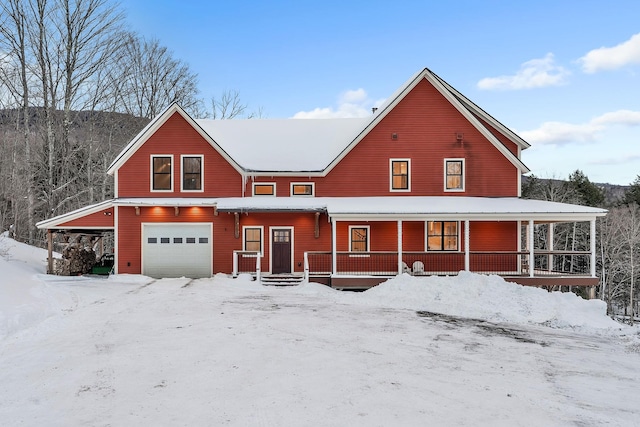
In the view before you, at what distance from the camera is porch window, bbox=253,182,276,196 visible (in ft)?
70.3

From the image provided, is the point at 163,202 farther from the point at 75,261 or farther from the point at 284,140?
the point at 284,140

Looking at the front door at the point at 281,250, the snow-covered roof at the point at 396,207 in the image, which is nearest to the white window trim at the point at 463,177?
the snow-covered roof at the point at 396,207

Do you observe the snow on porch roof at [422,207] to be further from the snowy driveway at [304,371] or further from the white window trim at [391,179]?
the snowy driveway at [304,371]

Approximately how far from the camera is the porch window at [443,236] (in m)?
20.4

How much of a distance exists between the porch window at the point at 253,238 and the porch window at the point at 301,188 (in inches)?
99.3

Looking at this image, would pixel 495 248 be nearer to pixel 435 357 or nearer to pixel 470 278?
pixel 470 278

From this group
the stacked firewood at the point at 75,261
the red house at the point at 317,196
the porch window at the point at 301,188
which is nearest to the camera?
the stacked firewood at the point at 75,261

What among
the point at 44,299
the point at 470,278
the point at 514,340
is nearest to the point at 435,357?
the point at 514,340

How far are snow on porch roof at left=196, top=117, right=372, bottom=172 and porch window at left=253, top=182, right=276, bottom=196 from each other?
814mm

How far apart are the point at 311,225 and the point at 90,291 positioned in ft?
31.4

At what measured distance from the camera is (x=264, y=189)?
21.5m

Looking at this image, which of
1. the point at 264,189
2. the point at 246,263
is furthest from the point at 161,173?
the point at 246,263

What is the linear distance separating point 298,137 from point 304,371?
59.4ft

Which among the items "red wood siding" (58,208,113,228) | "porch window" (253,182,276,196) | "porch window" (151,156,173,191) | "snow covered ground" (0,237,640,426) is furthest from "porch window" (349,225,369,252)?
"red wood siding" (58,208,113,228)
